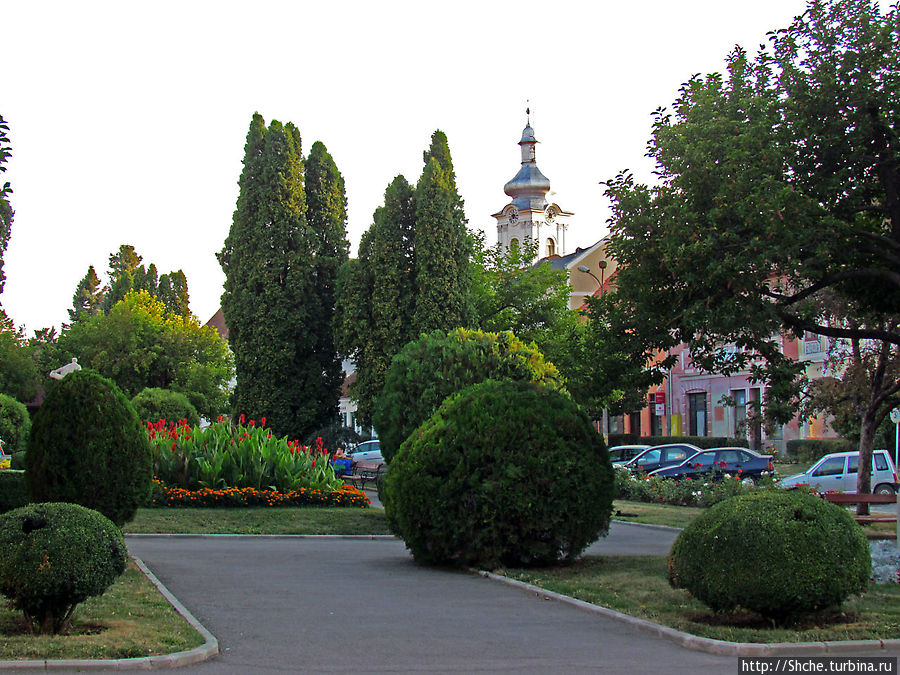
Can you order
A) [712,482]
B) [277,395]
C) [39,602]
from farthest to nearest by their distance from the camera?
[277,395], [712,482], [39,602]

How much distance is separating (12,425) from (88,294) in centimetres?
5376

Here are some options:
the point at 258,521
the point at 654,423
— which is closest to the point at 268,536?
the point at 258,521

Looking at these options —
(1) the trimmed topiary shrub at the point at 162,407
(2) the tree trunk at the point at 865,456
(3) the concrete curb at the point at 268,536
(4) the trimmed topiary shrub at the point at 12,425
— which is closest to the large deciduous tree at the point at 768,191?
(3) the concrete curb at the point at 268,536

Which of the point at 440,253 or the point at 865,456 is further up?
the point at 440,253

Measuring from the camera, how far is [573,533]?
13.0 metres

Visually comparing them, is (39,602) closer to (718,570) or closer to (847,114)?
(718,570)

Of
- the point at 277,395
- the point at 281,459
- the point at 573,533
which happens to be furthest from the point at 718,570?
the point at 277,395

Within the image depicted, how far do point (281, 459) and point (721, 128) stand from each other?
13037 mm

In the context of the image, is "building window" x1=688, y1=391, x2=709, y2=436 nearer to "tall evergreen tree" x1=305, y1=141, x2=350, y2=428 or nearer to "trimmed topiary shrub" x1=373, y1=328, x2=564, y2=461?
"tall evergreen tree" x1=305, y1=141, x2=350, y2=428

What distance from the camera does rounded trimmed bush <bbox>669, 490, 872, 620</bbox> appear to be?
8594 millimetres

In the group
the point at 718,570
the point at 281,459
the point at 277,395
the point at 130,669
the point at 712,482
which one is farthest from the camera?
the point at 277,395

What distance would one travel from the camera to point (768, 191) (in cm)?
1205

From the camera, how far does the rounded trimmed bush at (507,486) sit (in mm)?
12867

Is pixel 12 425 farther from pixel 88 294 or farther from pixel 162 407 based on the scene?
pixel 88 294
